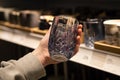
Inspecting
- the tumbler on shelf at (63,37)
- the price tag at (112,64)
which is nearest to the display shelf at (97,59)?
the price tag at (112,64)

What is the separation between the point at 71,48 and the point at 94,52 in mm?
226

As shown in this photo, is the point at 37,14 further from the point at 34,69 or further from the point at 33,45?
the point at 34,69

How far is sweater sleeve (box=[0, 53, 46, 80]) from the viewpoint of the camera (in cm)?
79

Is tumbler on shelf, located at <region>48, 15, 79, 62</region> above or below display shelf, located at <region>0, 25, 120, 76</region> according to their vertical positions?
above

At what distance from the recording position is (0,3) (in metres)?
2.05

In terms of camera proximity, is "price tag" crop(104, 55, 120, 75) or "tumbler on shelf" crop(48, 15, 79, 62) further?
"price tag" crop(104, 55, 120, 75)

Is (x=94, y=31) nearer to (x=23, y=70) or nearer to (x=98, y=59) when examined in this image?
(x=98, y=59)

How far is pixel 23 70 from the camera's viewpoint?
2.64 feet

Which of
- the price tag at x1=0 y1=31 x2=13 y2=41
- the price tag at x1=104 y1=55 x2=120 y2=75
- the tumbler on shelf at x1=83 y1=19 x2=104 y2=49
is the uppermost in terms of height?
the tumbler on shelf at x1=83 y1=19 x2=104 y2=49

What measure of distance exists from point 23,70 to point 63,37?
0.16 meters

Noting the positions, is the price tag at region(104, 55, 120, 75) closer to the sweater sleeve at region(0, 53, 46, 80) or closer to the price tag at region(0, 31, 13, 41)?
the sweater sleeve at region(0, 53, 46, 80)

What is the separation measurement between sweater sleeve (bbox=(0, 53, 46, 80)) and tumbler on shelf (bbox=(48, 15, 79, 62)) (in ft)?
0.21

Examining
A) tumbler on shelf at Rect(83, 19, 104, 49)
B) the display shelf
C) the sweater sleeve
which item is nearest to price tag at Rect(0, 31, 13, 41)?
the display shelf

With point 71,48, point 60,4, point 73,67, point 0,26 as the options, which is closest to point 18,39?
point 0,26
